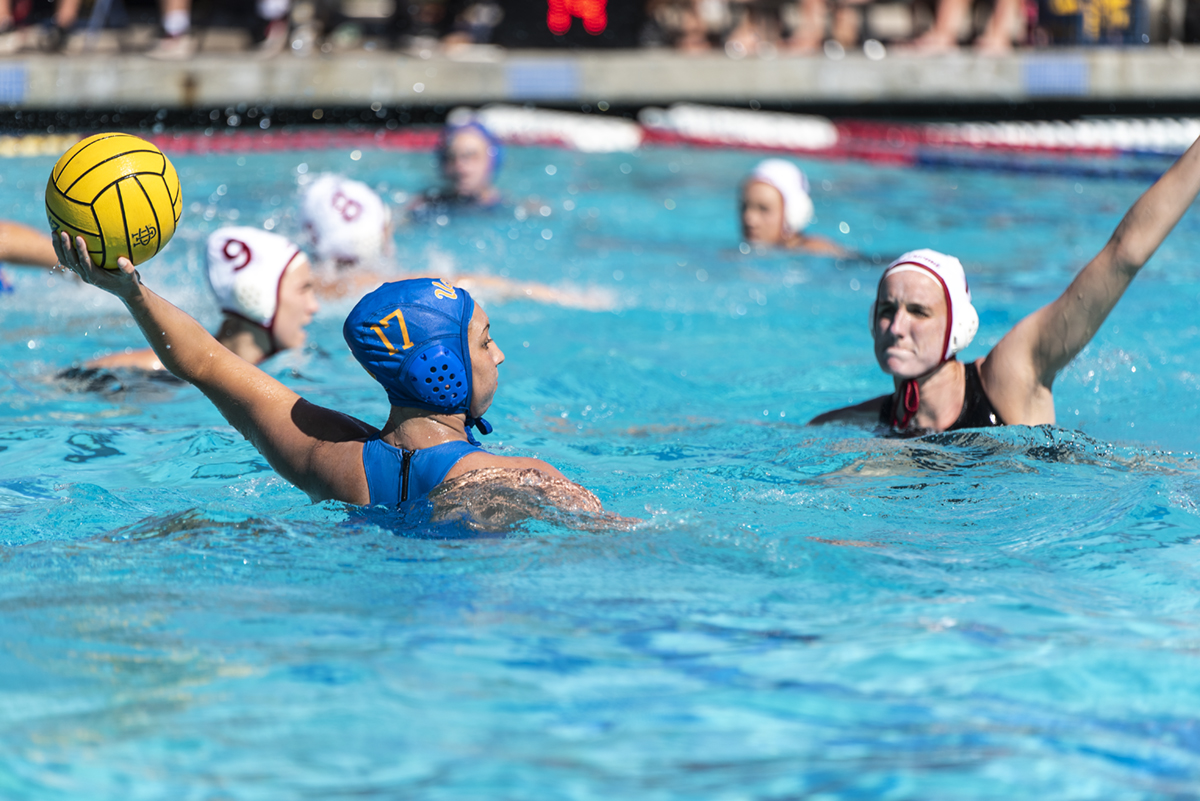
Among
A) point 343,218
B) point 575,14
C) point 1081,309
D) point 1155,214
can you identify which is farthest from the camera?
point 575,14

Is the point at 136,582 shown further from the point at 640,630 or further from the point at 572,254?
the point at 572,254

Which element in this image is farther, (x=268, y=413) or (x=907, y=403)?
(x=907, y=403)

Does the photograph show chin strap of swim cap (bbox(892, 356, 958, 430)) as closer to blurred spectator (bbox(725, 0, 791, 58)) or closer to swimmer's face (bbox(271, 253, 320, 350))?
swimmer's face (bbox(271, 253, 320, 350))

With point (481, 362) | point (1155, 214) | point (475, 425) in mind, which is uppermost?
point (1155, 214)

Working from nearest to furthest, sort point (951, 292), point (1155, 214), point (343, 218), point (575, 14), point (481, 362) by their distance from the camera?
point (481, 362) → point (1155, 214) → point (951, 292) → point (343, 218) → point (575, 14)

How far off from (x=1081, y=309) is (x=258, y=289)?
113 inches

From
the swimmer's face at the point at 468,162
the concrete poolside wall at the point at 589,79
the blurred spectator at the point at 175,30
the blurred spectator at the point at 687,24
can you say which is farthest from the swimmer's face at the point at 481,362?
the blurred spectator at the point at 687,24

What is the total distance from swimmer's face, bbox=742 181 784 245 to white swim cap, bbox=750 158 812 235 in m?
0.03

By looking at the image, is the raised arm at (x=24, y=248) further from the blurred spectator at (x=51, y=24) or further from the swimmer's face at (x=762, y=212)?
the blurred spectator at (x=51, y=24)

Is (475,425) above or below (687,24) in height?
below

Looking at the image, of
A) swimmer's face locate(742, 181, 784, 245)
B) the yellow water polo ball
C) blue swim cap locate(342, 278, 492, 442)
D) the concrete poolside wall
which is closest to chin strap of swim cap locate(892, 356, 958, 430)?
blue swim cap locate(342, 278, 492, 442)

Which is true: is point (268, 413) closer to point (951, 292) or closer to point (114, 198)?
point (114, 198)

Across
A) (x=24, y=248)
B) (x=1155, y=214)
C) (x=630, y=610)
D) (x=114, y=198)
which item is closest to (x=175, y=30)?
(x=24, y=248)

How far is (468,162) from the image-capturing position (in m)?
8.81
